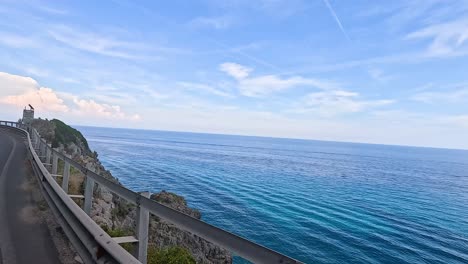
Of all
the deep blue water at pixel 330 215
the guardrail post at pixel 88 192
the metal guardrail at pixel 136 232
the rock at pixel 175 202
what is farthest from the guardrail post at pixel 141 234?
the rock at pixel 175 202

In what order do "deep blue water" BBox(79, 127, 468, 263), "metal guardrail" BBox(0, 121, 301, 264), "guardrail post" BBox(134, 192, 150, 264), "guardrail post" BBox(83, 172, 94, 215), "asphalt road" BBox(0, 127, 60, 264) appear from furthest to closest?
"deep blue water" BBox(79, 127, 468, 263), "guardrail post" BBox(83, 172, 94, 215), "asphalt road" BBox(0, 127, 60, 264), "guardrail post" BBox(134, 192, 150, 264), "metal guardrail" BBox(0, 121, 301, 264)

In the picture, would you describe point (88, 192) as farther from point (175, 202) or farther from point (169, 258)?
point (175, 202)

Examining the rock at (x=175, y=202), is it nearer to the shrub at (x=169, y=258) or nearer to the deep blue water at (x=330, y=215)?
the deep blue water at (x=330, y=215)

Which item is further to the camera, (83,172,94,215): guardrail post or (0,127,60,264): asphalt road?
(83,172,94,215): guardrail post

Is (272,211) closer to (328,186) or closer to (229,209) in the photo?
(229,209)

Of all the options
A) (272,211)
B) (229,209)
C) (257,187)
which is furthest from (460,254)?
(257,187)

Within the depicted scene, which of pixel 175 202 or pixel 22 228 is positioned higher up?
pixel 22 228

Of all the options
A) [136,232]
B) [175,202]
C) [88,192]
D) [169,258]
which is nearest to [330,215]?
[175,202]

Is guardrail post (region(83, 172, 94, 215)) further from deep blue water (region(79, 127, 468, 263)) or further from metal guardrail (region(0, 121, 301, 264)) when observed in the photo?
deep blue water (region(79, 127, 468, 263))

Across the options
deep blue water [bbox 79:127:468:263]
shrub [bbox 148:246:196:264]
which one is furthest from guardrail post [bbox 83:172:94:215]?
deep blue water [bbox 79:127:468:263]

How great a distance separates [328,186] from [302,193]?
29.9ft

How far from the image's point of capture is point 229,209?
30.2m

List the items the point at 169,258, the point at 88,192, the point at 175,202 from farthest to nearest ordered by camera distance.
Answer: the point at 175,202 → the point at 169,258 → the point at 88,192

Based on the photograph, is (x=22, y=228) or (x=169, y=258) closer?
(x=22, y=228)
